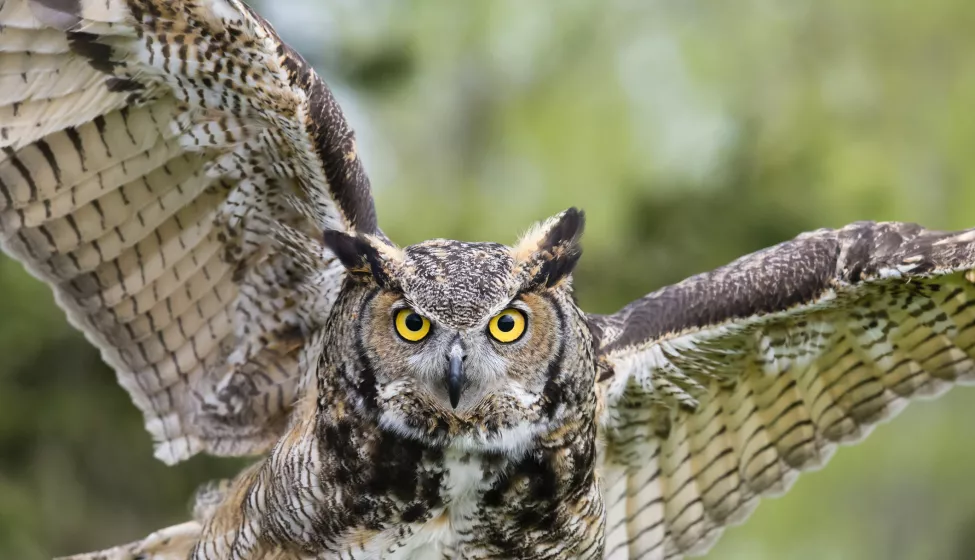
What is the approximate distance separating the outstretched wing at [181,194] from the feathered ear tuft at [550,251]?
653mm

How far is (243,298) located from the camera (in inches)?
143

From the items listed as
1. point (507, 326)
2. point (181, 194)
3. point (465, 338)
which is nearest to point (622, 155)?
point (181, 194)

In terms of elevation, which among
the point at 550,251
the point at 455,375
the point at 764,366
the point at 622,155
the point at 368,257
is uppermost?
the point at 622,155

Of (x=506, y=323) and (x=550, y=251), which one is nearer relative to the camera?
(x=506, y=323)

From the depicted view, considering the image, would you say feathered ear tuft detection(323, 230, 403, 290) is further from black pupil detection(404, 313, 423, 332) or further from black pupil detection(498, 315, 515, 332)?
black pupil detection(498, 315, 515, 332)

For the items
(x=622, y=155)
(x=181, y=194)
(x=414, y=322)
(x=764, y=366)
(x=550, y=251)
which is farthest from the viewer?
(x=622, y=155)

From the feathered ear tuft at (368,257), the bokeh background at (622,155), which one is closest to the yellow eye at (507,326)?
the feathered ear tuft at (368,257)

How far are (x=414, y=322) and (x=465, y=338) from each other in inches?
5.9

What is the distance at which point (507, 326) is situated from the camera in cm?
271

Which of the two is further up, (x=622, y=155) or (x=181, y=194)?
(x=622, y=155)

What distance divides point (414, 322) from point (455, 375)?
207mm

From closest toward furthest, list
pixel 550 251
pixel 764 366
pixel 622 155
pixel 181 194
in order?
pixel 550 251 → pixel 181 194 → pixel 764 366 → pixel 622 155

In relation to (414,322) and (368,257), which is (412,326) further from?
(368,257)

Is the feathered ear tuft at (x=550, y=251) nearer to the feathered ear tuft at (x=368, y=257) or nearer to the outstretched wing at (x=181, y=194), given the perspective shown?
the feathered ear tuft at (x=368, y=257)
